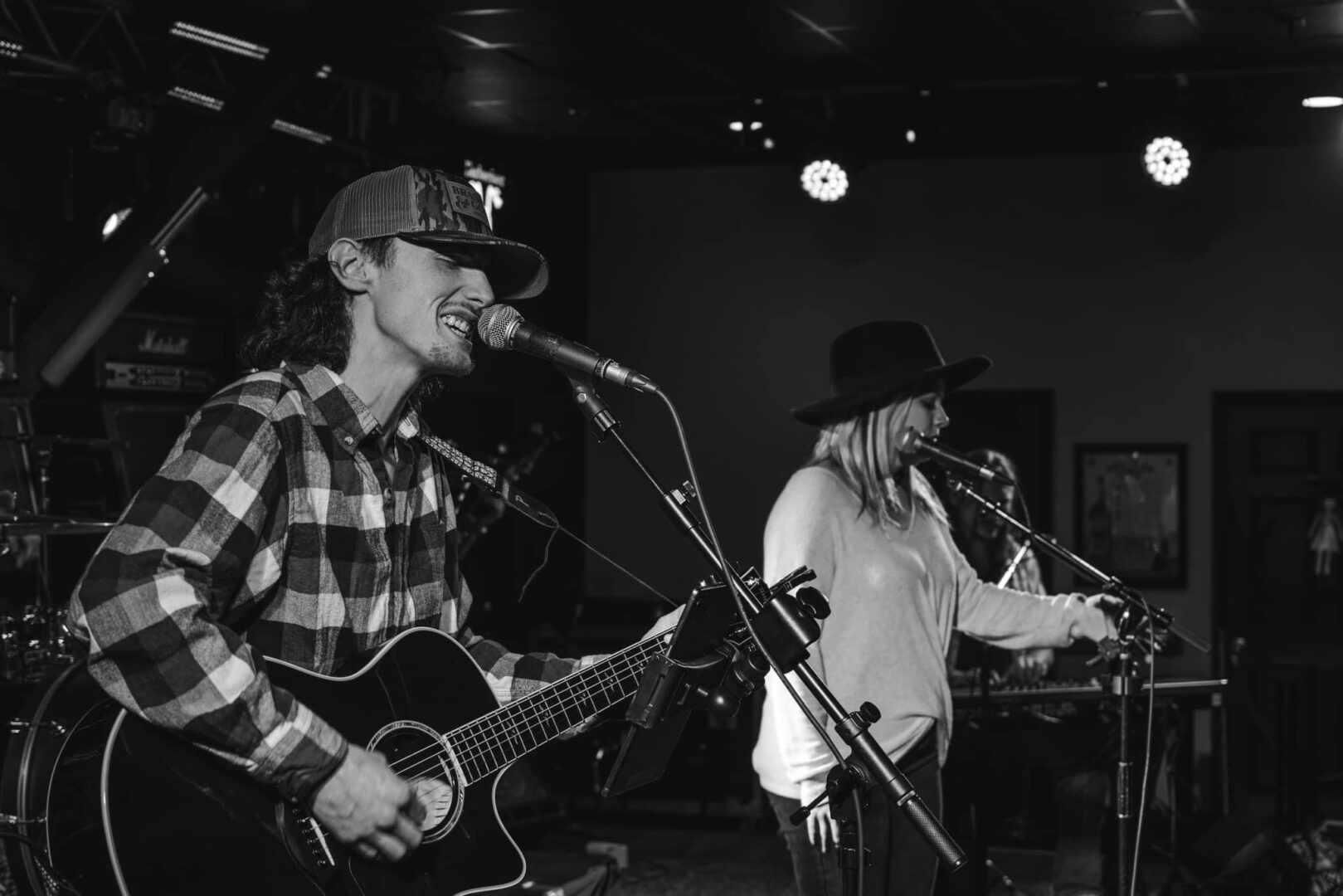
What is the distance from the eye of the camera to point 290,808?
87.7 inches

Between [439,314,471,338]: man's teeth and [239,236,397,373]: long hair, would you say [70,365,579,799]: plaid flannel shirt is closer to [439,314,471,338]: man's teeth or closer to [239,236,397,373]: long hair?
[239,236,397,373]: long hair

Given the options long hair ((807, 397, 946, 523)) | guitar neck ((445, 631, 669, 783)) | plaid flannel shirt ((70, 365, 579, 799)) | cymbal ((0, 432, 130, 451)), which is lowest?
guitar neck ((445, 631, 669, 783))

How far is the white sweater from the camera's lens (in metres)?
3.30

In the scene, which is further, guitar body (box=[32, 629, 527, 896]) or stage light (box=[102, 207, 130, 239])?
stage light (box=[102, 207, 130, 239])

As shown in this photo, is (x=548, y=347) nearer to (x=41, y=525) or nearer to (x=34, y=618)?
(x=41, y=525)

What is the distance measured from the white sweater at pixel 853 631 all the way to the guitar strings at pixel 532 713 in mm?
799

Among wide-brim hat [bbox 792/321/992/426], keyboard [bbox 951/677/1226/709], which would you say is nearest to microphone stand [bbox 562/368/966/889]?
wide-brim hat [bbox 792/321/992/426]

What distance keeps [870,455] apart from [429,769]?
A: 1.57 m

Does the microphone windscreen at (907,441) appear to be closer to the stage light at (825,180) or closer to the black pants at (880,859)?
the black pants at (880,859)

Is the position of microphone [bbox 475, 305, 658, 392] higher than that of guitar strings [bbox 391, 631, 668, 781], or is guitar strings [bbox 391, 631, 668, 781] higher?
microphone [bbox 475, 305, 658, 392]

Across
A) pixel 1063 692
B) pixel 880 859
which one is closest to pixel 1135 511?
pixel 1063 692

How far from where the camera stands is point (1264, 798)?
→ 31.4 ft

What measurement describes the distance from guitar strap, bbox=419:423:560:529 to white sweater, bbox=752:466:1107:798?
74 centimetres

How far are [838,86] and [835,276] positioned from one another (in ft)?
7.39
